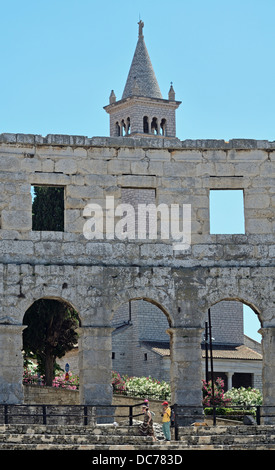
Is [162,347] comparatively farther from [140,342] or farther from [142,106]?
[142,106]

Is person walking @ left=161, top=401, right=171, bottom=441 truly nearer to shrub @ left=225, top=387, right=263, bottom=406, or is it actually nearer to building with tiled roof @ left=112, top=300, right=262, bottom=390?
shrub @ left=225, top=387, right=263, bottom=406

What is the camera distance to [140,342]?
75000mm

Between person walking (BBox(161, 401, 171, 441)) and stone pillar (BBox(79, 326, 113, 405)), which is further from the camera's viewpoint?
stone pillar (BBox(79, 326, 113, 405))

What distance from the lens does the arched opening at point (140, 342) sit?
72.2m

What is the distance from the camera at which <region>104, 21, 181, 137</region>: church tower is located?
94500 millimetres

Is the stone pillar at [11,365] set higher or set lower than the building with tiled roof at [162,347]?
lower

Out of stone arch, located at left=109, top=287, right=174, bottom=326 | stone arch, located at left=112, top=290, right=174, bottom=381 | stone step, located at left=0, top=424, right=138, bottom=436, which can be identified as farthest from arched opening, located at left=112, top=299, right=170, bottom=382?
stone step, located at left=0, top=424, right=138, bottom=436

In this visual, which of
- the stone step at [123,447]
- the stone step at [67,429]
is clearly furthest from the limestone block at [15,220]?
the stone step at [123,447]

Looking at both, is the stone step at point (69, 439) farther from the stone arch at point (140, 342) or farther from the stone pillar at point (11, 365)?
the stone arch at point (140, 342)

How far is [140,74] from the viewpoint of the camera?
313ft

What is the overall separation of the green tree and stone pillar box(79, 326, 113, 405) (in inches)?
570

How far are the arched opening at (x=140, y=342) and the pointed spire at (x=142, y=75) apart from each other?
22.6 metres
